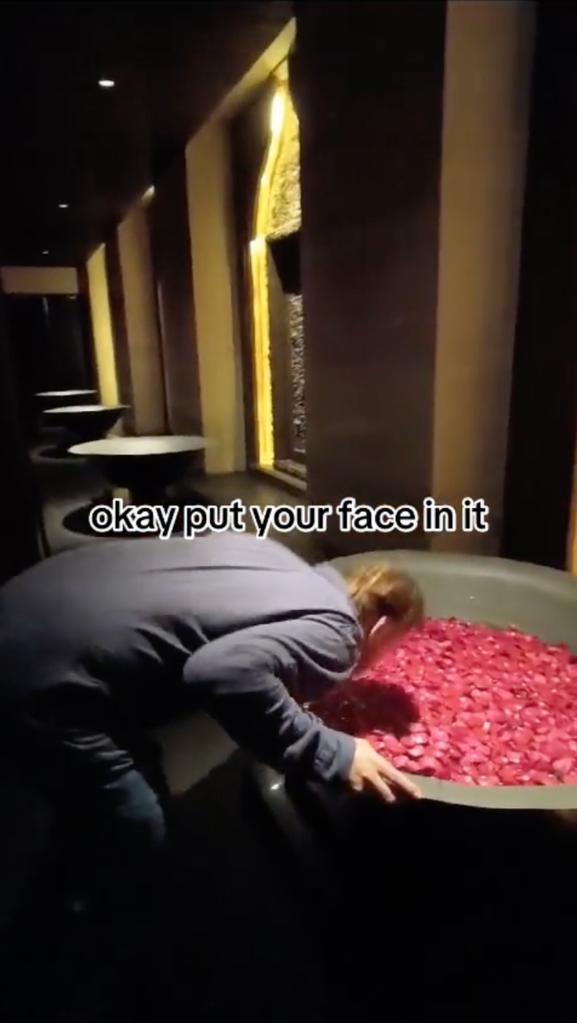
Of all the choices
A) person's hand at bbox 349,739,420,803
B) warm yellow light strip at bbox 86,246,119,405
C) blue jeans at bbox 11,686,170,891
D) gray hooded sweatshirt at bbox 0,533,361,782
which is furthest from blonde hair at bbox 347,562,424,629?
warm yellow light strip at bbox 86,246,119,405

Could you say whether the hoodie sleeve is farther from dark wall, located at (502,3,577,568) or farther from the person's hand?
dark wall, located at (502,3,577,568)

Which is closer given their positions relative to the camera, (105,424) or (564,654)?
(105,424)

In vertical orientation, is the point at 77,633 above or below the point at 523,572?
above

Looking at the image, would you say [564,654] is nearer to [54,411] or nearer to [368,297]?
[368,297]

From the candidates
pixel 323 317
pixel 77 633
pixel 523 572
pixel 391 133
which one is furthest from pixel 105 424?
pixel 523 572

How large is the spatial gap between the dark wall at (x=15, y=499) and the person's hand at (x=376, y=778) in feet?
2.47

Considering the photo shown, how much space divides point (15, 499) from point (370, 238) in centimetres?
79

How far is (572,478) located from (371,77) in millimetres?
935

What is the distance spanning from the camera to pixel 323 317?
1018mm

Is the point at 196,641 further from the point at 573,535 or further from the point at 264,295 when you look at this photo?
the point at 573,535

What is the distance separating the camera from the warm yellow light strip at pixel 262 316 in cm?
105

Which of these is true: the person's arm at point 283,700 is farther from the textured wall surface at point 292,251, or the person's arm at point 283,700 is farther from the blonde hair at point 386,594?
the textured wall surface at point 292,251

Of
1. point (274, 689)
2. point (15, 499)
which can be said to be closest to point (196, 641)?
point (274, 689)

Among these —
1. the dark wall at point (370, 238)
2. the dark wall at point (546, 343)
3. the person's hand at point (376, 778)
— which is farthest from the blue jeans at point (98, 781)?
the dark wall at point (546, 343)
